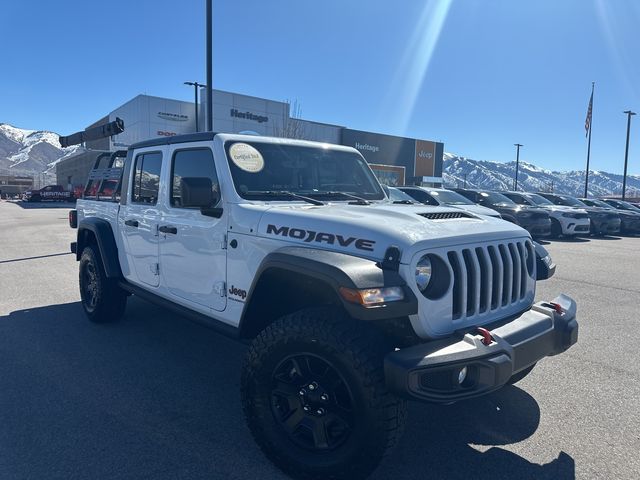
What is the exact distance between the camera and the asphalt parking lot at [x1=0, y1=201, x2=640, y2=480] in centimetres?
277

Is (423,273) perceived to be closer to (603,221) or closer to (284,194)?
(284,194)

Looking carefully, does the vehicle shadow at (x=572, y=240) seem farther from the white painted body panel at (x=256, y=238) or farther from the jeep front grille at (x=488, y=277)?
the jeep front grille at (x=488, y=277)

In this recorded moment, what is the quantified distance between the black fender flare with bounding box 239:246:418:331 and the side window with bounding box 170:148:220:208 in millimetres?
Answer: 1108

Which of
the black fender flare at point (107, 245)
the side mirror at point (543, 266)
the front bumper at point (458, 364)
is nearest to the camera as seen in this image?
the front bumper at point (458, 364)

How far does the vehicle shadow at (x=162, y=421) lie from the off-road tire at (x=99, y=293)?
0.46m

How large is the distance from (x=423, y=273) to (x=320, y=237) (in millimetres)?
629

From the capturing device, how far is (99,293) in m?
5.20

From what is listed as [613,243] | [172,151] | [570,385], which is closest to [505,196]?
[613,243]

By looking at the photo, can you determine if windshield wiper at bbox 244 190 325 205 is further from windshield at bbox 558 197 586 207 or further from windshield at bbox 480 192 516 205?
windshield at bbox 558 197 586 207

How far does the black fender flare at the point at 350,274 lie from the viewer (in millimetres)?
2338

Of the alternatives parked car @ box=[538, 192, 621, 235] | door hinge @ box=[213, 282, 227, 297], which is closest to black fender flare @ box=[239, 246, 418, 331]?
door hinge @ box=[213, 282, 227, 297]

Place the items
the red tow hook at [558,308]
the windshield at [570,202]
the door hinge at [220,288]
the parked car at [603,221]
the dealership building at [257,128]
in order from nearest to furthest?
the red tow hook at [558,308] → the door hinge at [220,288] → the parked car at [603,221] → the windshield at [570,202] → the dealership building at [257,128]

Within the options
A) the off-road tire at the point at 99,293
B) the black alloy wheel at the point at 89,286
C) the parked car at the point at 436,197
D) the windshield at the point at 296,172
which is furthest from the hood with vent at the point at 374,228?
the parked car at the point at 436,197

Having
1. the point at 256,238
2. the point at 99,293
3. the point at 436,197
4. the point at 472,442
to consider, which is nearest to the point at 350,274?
the point at 256,238
